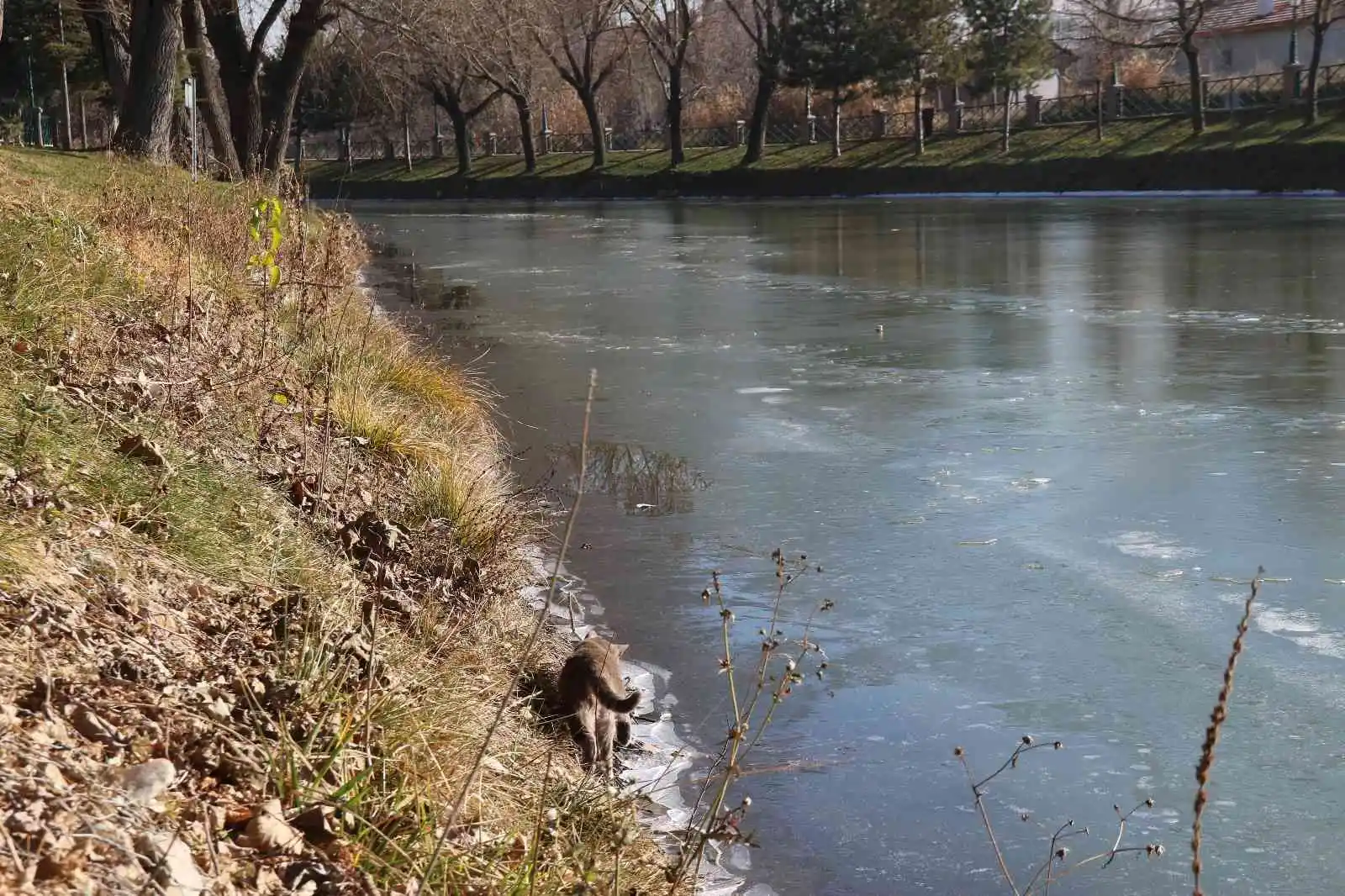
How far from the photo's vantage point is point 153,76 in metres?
23.7

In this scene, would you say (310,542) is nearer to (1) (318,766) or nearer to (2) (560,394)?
(1) (318,766)

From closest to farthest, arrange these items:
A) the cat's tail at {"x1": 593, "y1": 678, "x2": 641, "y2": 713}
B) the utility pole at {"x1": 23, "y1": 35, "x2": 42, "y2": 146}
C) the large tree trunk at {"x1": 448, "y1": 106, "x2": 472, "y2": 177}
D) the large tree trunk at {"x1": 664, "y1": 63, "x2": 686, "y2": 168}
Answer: the cat's tail at {"x1": 593, "y1": 678, "x2": 641, "y2": 713} < the utility pole at {"x1": 23, "y1": 35, "x2": 42, "y2": 146} < the large tree trunk at {"x1": 664, "y1": 63, "x2": 686, "y2": 168} < the large tree trunk at {"x1": 448, "y1": 106, "x2": 472, "y2": 177}

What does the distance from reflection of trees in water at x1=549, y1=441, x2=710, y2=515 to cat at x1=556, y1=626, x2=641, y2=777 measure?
3.31m

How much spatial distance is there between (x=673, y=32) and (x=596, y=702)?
66196 mm

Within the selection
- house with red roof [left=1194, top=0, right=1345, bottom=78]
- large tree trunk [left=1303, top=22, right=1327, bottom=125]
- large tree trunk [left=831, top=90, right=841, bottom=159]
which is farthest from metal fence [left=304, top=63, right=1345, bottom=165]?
house with red roof [left=1194, top=0, right=1345, bottom=78]

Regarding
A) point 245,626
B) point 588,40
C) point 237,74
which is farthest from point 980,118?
point 245,626

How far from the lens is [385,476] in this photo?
789 cm

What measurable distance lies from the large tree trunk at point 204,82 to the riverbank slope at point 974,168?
585 centimetres

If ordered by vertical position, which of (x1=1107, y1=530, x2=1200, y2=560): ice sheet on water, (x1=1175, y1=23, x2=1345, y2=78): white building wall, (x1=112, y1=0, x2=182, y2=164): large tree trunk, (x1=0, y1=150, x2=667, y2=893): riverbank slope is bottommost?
(x1=1107, y1=530, x2=1200, y2=560): ice sheet on water

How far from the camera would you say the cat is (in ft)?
18.0

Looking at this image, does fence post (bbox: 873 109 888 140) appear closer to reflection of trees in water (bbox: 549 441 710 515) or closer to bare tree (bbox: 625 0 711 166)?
bare tree (bbox: 625 0 711 166)

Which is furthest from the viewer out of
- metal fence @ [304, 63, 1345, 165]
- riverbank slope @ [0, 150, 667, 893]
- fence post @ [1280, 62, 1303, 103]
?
metal fence @ [304, 63, 1345, 165]

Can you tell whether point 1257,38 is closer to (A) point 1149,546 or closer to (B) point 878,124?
(B) point 878,124

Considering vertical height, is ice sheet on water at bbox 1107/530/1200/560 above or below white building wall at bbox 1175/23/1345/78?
below
